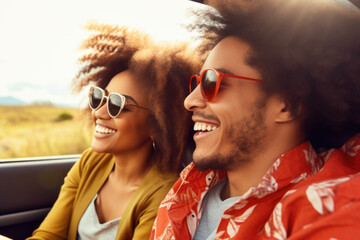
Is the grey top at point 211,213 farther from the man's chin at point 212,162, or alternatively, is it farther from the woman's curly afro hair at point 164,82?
the woman's curly afro hair at point 164,82

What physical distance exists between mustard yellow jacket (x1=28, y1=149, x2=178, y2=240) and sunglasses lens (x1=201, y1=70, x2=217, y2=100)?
753 millimetres

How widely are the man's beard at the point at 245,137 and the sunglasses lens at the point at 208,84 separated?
16 cm

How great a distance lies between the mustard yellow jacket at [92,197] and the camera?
199cm

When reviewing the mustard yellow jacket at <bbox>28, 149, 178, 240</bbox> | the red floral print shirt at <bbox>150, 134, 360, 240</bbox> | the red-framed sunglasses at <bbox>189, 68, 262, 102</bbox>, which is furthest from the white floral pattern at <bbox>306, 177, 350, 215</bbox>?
the mustard yellow jacket at <bbox>28, 149, 178, 240</bbox>

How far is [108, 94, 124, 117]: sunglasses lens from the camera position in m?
2.13

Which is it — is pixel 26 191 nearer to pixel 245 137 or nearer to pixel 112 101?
pixel 112 101

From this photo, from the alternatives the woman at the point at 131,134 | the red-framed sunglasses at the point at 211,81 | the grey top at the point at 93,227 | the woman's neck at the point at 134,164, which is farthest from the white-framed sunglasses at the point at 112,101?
the red-framed sunglasses at the point at 211,81

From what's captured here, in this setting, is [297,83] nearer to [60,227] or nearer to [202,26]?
[202,26]

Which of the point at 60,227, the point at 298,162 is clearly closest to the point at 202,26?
the point at 298,162

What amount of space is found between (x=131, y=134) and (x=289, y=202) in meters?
1.24

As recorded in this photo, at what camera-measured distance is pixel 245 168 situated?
1.56 meters

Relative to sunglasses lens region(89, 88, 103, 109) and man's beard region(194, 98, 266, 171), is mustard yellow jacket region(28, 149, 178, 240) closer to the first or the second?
sunglasses lens region(89, 88, 103, 109)

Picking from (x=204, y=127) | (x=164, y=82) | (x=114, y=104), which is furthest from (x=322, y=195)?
(x=114, y=104)

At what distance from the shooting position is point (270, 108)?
4.92 feet
